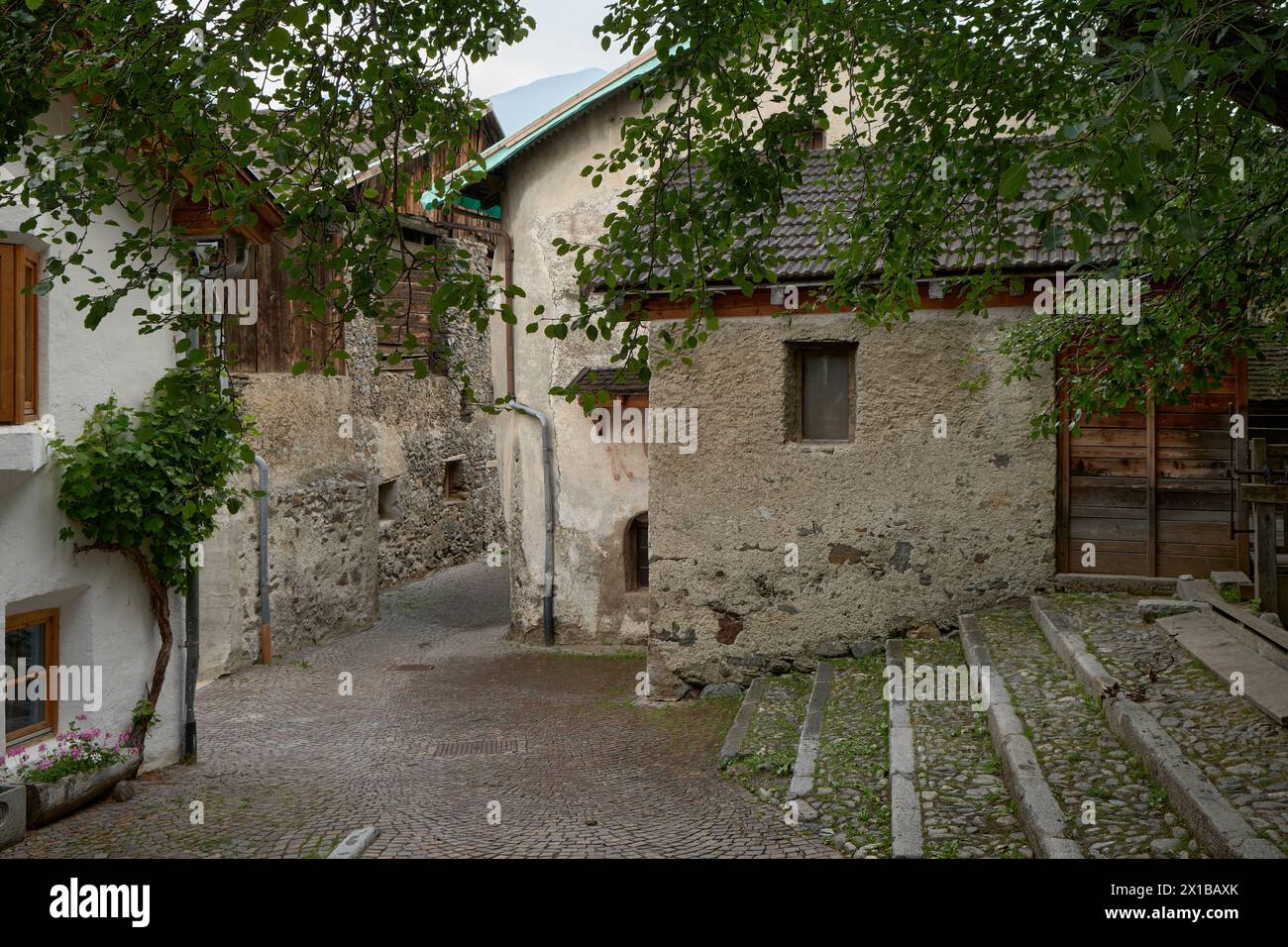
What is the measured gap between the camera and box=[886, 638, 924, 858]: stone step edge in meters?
5.78

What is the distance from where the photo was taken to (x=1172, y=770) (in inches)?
216

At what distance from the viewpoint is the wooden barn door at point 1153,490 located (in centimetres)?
1035

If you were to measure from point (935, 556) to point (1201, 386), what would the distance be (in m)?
4.16

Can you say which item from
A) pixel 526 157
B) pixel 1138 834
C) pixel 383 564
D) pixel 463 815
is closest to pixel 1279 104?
pixel 1138 834

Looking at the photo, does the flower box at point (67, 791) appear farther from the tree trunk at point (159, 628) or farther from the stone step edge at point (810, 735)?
the stone step edge at point (810, 735)

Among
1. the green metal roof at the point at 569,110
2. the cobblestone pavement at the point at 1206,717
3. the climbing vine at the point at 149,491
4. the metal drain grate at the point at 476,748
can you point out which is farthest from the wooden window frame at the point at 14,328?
the green metal roof at the point at 569,110

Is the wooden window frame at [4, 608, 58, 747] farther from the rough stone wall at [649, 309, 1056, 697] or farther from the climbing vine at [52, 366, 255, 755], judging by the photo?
the rough stone wall at [649, 309, 1056, 697]

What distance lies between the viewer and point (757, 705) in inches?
398

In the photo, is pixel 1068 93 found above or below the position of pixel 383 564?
above

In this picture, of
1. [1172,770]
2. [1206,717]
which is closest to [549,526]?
[1206,717]

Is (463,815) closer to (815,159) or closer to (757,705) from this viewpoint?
(757,705)

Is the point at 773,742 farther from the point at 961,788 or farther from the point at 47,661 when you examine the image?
the point at 47,661

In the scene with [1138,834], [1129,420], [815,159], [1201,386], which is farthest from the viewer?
[815,159]

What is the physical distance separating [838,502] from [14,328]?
7.26m
